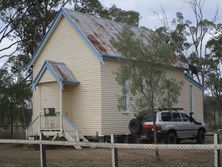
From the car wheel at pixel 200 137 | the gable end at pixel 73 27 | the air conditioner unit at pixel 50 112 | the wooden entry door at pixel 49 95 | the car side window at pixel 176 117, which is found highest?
the gable end at pixel 73 27

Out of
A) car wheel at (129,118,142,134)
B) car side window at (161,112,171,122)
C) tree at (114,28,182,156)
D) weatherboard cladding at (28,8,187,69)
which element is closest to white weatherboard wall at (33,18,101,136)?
weatherboard cladding at (28,8,187,69)

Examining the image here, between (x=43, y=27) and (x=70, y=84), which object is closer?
(x=70, y=84)

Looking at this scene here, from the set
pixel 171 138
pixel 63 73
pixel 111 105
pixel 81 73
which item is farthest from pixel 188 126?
pixel 63 73

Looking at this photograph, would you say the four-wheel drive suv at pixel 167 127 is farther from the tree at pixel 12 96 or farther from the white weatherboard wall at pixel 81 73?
the tree at pixel 12 96

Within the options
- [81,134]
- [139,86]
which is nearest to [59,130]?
[81,134]

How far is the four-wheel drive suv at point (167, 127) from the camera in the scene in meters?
20.8

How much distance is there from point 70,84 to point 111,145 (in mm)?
15341

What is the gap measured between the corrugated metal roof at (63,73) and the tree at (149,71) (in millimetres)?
7628

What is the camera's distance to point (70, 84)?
24.6 metres

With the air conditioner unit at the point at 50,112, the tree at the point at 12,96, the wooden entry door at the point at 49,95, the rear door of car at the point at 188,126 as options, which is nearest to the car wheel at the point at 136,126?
the rear door of car at the point at 188,126

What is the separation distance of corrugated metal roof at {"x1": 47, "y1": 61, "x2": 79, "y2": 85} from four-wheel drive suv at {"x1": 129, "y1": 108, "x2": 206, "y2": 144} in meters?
4.47

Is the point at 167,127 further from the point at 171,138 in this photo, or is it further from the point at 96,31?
the point at 96,31

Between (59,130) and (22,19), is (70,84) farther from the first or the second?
(22,19)

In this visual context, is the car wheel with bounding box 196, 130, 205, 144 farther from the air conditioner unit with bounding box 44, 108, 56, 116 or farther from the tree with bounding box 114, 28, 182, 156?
the air conditioner unit with bounding box 44, 108, 56, 116
